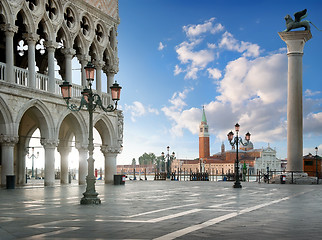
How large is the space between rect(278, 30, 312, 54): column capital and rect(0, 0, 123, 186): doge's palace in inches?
462

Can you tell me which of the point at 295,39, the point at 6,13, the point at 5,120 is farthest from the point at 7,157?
the point at 295,39

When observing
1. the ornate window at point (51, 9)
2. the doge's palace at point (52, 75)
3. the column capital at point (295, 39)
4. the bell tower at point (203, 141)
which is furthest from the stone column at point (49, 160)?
the bell tower at point (203, 141)

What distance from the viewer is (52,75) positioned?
1064 inches

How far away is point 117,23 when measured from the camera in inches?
1337

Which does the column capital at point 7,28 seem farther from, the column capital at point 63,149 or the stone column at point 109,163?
the column capital at point 63,149

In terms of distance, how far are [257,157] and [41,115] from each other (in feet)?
591

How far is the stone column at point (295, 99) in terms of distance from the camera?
32.2 meters

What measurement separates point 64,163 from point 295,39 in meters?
17.8

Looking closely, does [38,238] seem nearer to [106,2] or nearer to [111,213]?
[111,213]

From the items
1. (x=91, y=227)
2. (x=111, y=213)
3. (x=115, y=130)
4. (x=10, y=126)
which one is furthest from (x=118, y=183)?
(x=91, y=227)

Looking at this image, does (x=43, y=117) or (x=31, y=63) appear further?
(x=43, y=117)

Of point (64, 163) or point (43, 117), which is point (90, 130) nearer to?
point (43, 117)

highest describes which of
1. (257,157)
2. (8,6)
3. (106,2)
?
(106,2)

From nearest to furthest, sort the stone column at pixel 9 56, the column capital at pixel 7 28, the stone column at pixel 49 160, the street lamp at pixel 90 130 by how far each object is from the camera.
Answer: the street lamp at pixel 90 130
the stone column at pixel 9 56
the column capital at pixel 7 28
the stone column at pixel 49 160
